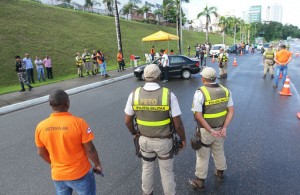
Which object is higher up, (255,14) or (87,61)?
(255,14)

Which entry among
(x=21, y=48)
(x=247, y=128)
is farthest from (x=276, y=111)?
(x=21, y=48)

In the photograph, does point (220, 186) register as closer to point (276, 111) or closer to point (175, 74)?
point (276, 111)

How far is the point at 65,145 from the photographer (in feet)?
7.62

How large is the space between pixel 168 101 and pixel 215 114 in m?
0.87

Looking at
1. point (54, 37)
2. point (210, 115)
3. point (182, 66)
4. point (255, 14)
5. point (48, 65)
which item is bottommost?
point (182, 66)

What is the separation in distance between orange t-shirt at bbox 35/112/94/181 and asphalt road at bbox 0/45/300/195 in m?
1.29

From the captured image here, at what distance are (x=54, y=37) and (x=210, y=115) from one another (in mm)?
25017

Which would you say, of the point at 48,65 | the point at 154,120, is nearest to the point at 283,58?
the point at 154,120

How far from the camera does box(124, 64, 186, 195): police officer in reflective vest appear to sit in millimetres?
2795

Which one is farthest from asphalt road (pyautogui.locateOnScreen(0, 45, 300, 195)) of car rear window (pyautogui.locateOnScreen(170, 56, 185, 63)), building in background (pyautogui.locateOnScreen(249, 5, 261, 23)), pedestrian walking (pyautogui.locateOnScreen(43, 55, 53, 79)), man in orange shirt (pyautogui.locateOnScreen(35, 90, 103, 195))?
building in background (pyautogui.locateOnScreen(249, 5, 261, 23))

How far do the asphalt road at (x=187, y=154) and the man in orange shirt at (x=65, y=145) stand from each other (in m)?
1.18

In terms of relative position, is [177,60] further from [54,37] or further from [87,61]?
[54,37]

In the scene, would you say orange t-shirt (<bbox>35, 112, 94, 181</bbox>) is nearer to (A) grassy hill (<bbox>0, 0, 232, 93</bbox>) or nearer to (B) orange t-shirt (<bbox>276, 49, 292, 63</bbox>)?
(B) orange t-shirt (<bbox>276, 49, 292, 63</bbox>)

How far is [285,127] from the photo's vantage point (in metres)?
5.93
